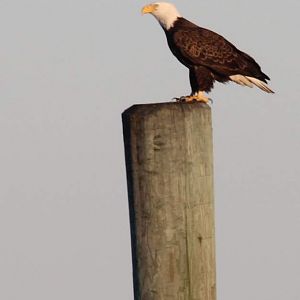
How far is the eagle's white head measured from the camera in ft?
38.7

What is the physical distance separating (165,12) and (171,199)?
764 centimetres

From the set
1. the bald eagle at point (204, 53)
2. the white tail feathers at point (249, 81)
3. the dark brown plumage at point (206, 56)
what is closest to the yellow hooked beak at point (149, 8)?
the bald eagle at point (204, 53)

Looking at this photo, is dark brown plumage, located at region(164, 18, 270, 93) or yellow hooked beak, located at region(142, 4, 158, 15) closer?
dark brown plumage, located at region(164, 18, 270, 93)

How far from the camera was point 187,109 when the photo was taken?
450 cm

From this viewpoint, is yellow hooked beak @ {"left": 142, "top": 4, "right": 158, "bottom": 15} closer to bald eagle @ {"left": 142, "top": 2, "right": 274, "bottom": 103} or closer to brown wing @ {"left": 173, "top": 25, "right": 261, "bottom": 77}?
bald eagle @ {"left": 142, "top": 2, "right": 274, "bottom": 103}

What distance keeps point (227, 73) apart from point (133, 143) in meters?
7.36

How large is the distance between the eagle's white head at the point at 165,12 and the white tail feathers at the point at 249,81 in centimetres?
106

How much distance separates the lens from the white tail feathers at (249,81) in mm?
11867

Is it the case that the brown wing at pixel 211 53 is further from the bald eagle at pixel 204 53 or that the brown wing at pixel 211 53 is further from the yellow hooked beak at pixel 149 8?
the yellow hooked beak at pixel 149 8

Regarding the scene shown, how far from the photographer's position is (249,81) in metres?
12.0

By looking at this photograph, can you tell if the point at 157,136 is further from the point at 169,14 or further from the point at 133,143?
the point at 169,14

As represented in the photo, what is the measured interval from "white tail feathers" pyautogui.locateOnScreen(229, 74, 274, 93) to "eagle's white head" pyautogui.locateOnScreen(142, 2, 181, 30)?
1.06 meters

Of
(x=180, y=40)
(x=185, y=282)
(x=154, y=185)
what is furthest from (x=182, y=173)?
(x=180, y=40)

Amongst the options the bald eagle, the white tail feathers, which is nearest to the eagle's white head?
the bald eagle
